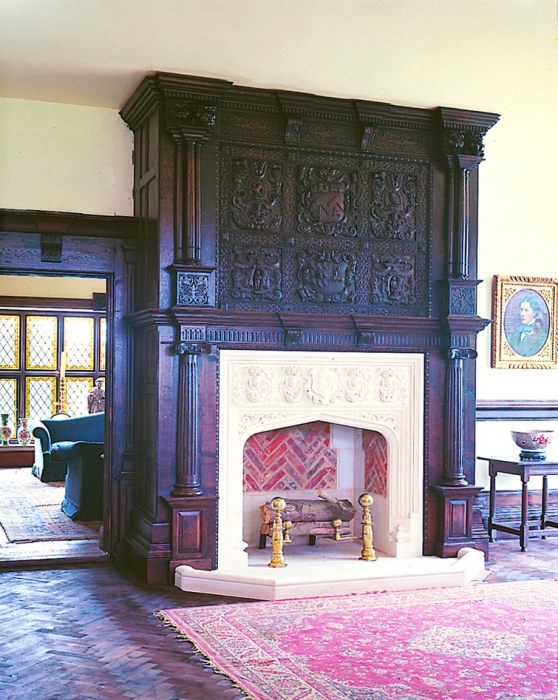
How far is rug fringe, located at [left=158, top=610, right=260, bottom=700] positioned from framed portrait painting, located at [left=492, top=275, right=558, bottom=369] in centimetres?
406

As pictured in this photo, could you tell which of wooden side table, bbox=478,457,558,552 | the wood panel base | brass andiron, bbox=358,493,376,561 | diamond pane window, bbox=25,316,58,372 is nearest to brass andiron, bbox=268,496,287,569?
brass andiron, bbox=358,493,376,561

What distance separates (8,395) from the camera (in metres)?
13.5

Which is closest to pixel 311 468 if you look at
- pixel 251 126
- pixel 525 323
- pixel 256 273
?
pixel 256 273

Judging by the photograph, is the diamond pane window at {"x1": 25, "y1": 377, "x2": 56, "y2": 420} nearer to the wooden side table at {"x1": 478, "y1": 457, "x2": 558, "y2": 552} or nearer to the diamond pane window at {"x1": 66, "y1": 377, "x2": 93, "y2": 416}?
the diamond pane window at {"x1": 66, "y1": 377, "x2": 93, "y2": 416}

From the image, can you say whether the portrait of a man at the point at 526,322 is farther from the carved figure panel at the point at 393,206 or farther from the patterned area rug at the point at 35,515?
the patterned area rug at the point at 35,515

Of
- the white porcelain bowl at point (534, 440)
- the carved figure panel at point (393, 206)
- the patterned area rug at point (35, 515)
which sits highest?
the carved figure panel at point (393, 206)

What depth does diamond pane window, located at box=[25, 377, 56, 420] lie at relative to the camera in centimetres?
1361

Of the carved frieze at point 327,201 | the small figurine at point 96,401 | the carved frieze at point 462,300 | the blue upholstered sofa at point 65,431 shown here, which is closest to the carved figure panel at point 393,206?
the carved frieze at point 327,201

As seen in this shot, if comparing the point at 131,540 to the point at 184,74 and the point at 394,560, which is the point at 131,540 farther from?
the point at 184,74

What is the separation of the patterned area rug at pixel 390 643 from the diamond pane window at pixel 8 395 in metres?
8.36

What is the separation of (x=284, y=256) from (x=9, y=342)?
8.02 metres

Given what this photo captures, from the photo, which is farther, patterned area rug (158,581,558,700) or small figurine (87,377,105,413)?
small figurine (87,377,105,413)

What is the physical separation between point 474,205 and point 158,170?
8.65 ft

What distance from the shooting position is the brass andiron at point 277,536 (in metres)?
6.57
